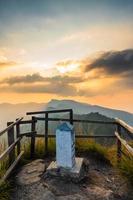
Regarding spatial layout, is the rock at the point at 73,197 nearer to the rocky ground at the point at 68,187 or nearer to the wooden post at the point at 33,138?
the rocky ground at the point at 68,187

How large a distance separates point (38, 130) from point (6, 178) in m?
4.07

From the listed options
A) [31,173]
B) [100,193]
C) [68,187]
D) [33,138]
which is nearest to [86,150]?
[33,138]

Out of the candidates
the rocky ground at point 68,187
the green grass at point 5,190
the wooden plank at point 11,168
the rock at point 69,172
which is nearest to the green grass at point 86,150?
the wooden plank at point 11,168

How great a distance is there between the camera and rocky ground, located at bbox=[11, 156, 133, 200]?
846 cm

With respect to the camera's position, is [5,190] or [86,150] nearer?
[5,190]

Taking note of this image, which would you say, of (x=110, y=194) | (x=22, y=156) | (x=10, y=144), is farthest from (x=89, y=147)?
(x=110, y=194)

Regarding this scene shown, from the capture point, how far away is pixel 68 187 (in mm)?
8953

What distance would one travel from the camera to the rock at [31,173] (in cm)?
953

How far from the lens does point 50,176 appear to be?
957 centimetres

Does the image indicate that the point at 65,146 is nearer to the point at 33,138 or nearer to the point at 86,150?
the point at 86,150

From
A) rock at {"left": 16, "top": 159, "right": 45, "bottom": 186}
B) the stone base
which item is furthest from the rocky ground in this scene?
the stone base

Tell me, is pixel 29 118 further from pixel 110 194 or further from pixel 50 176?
pixel 110 194

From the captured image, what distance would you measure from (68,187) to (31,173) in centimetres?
147

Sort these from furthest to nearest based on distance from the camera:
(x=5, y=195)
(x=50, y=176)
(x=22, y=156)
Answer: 1. (x=22, y=156)
2. (x=50, y=176)
3. (x=5, y=195)
